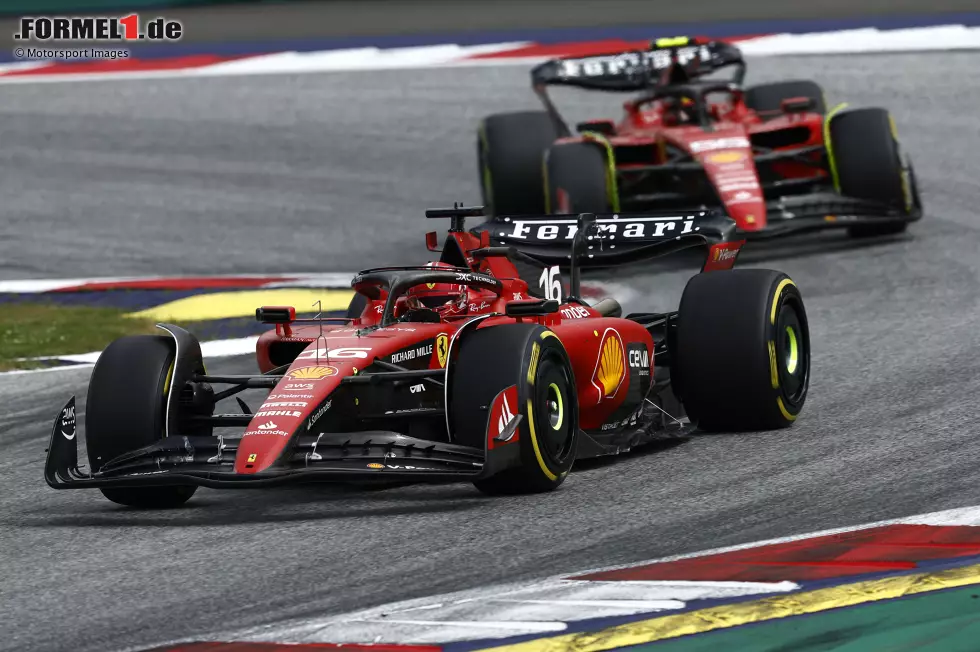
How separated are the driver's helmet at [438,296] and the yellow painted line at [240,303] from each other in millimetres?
→ 4966

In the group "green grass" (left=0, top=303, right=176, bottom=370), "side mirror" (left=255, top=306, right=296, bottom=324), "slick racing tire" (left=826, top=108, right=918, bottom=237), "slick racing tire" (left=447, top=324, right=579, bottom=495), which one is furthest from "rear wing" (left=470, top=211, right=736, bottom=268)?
"slick racing tire" (left=826, top=108, right=918, bottom=237)

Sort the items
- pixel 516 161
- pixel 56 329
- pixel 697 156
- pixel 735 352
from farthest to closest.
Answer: pixel 516 161 → pixel 697 156 → pixel 56 329 → pixel 735 352

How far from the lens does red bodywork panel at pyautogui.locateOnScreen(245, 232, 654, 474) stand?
754cm

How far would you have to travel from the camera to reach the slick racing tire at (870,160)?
15375 mm

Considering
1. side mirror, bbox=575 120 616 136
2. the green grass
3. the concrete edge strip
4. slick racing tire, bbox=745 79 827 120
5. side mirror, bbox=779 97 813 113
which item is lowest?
the concrete edge strip

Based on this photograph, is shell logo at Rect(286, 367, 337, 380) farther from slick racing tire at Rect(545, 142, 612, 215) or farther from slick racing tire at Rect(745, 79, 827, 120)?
slick racing tire at Rect(745, 79, 827, 120)

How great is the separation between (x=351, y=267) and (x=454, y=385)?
8.70 meters

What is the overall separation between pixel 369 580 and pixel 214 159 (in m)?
15.5

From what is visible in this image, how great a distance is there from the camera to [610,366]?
8758mm

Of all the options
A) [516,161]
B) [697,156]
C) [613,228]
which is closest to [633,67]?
[516,161]

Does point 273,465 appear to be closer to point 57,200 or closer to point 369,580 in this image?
point 369,580

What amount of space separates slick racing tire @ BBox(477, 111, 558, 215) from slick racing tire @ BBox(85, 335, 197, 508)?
28.8 ft

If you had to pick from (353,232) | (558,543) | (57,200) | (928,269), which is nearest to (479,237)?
(558,543)

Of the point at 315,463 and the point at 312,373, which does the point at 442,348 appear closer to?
the point at 312,373
